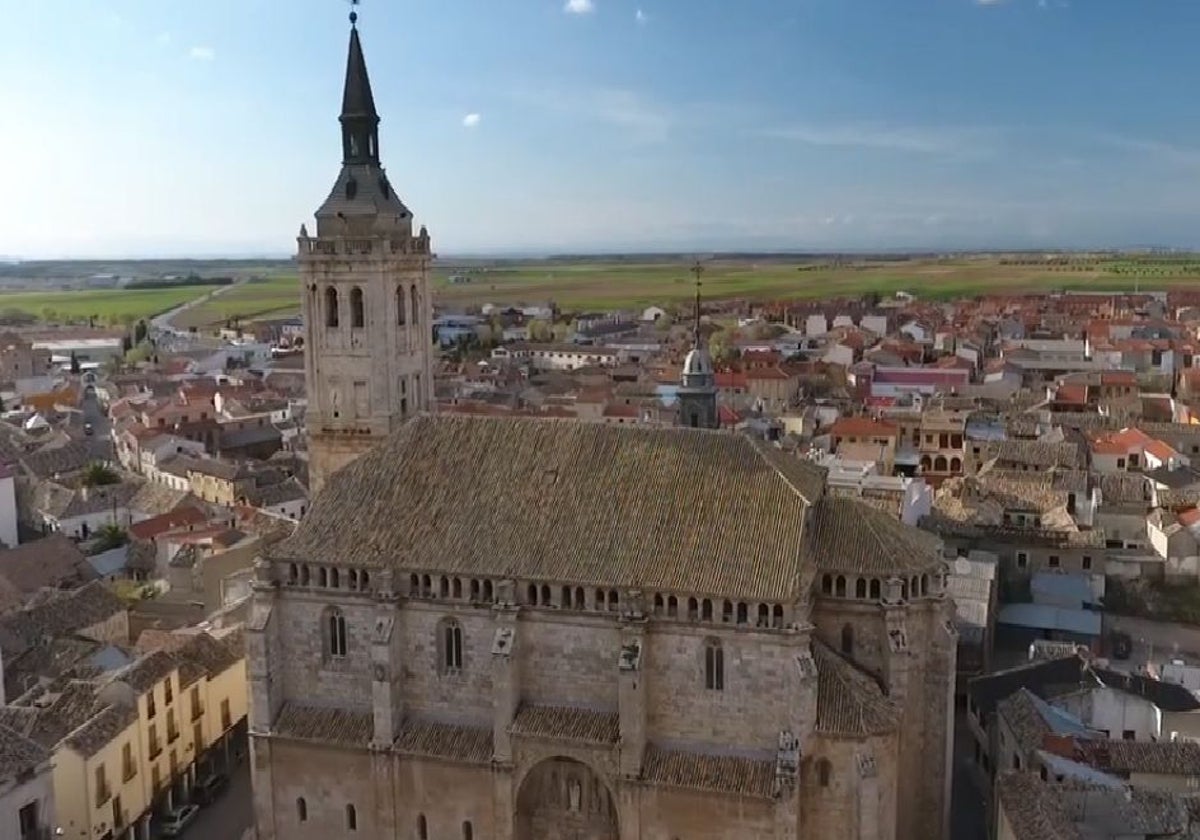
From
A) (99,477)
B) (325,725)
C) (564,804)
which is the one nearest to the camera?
(564,804)

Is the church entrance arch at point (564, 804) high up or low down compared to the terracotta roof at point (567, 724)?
down

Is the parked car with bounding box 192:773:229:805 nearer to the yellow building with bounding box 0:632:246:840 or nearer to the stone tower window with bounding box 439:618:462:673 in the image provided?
the yellow building with bounding box 0:632:246:840

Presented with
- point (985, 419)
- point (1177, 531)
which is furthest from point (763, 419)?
point (1177, 531)

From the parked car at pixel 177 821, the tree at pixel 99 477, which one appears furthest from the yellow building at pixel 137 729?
the tree at pixel 99 477

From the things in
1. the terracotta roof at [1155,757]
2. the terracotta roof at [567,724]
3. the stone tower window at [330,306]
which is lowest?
the terracotta roof at [1155,757]

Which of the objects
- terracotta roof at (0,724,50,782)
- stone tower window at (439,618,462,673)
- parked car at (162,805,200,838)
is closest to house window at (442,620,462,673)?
stone tower window at (439,618,462,673)

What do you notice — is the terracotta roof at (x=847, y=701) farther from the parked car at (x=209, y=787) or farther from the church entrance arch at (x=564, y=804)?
the parked car at (x=209, y=787)

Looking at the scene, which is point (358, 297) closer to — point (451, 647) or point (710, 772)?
point (451, 647)

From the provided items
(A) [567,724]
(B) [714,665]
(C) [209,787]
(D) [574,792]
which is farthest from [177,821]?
(B) [714,665]

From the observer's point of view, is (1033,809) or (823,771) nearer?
(823,771)
